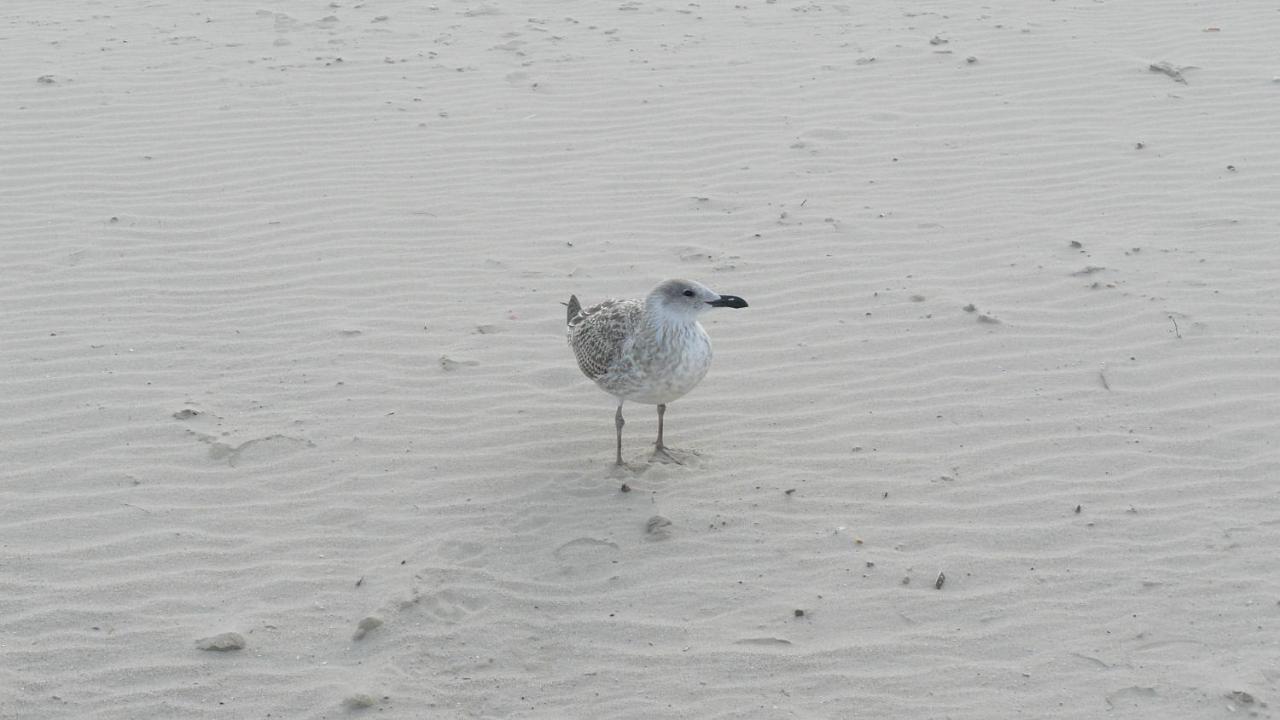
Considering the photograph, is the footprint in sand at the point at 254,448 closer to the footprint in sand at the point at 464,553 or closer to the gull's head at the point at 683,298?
the footprint in sand at the point at 464,553

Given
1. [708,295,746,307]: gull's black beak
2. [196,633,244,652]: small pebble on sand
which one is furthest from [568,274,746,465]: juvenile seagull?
[196,633,244,652]: small pebble on sand

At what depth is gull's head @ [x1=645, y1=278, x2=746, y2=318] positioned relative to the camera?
590cm

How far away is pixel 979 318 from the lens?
714 centimetres

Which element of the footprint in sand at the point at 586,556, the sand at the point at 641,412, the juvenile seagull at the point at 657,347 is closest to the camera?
the sand at the point at 641,412

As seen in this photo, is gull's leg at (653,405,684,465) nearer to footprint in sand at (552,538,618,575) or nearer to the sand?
the sand

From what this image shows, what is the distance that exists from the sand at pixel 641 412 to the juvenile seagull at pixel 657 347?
392mm

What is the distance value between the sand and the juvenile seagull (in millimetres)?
392

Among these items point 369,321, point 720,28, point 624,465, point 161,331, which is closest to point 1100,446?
point 624,465

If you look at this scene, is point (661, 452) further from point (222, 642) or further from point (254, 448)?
point (222, 642)

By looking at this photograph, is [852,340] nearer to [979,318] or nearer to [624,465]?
[979,318]

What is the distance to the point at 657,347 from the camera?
5801mm

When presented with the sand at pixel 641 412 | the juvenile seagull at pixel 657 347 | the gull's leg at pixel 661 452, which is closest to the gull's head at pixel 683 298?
the juvenile seagull at pixel 657 347

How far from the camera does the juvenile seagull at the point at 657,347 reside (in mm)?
5809

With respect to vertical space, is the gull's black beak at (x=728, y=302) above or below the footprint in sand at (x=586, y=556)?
above
